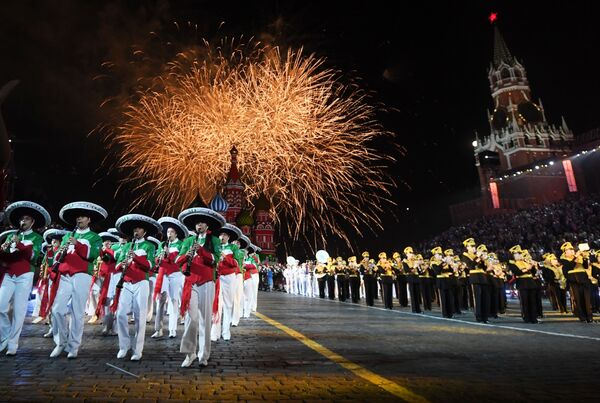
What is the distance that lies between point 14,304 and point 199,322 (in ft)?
11.7

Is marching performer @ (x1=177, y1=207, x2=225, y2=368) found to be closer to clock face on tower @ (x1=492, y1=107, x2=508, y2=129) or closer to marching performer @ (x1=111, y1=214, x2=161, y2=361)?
marching performer @ (x1=111, y1=214, x2=161, y2=361)

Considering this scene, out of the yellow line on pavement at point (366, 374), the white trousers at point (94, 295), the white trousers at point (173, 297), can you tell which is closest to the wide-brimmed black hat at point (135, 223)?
the white trousers at point (173, 297)

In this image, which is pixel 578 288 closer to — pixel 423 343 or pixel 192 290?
pixel 423 343

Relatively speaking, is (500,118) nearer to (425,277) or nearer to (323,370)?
(425,277)

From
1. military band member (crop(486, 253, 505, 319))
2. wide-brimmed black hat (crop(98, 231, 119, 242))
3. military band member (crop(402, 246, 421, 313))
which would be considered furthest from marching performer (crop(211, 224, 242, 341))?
military band member (crop(402, 246, 421, 313))

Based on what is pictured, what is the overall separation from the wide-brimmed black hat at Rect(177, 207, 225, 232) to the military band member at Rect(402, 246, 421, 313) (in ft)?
39.0

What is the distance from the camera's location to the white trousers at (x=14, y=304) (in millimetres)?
7328

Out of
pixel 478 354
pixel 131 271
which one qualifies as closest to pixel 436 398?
pixel 478 354

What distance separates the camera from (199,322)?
6.77 meters

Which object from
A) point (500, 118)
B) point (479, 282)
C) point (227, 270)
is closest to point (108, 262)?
point (227, 270)

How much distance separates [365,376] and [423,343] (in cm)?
351

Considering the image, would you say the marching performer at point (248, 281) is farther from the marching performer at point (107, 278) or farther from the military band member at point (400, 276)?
the military band member at point (400, 276)

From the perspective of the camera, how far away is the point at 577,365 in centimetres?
656

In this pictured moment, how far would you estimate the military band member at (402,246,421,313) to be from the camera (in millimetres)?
17188
